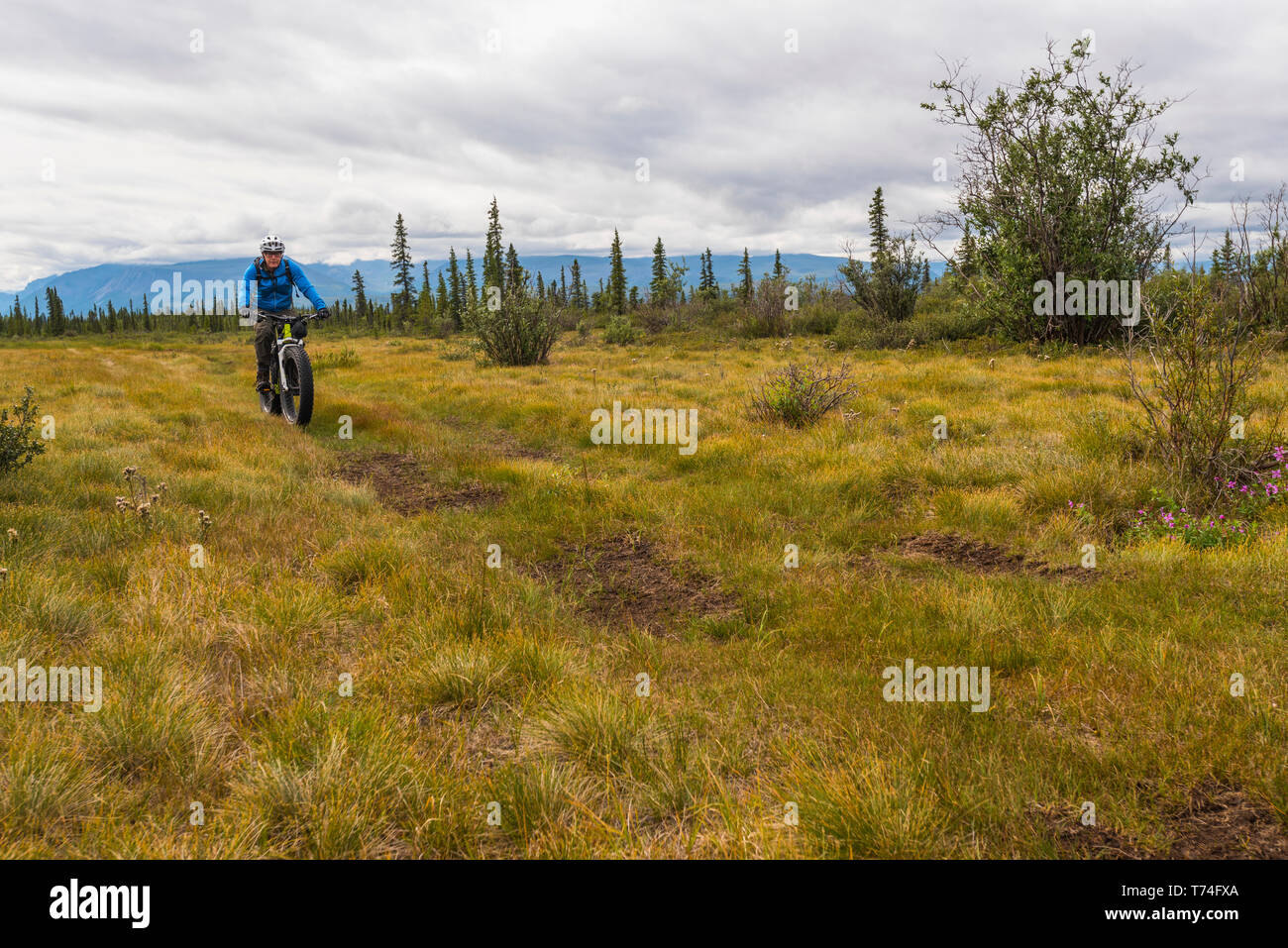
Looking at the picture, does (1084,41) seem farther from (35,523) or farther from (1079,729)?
(35,523)

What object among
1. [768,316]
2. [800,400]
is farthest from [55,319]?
[800,400]

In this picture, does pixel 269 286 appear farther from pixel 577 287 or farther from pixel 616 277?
pixel 577 287

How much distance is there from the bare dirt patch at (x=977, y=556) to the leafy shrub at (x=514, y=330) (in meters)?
15.3

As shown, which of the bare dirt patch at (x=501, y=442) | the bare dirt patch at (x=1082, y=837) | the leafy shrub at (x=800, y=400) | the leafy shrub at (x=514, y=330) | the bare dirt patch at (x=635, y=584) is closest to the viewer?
the bare dirt patch at (x=1082, y=837)

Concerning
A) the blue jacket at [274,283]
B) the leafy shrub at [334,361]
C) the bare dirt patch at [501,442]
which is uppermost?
the blue jacket at [274,283]

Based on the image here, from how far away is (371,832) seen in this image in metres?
2.27

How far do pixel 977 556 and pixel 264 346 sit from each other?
11214 mm

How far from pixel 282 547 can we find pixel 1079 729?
5.18m

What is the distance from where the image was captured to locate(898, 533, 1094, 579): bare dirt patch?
15.7 feet

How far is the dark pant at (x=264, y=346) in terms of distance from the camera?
36.3 ft

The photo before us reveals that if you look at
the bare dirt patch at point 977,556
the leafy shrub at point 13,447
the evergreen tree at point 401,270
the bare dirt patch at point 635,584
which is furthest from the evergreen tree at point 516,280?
the evergreen tree at point 401,270

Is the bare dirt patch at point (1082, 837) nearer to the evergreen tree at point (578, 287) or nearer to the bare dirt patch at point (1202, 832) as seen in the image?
the bare dirt patch at point (1202, 832)

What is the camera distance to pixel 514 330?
62.4ft

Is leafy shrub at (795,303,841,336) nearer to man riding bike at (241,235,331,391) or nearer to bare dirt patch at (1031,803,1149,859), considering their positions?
man riding bike at (241,235,331,391)
